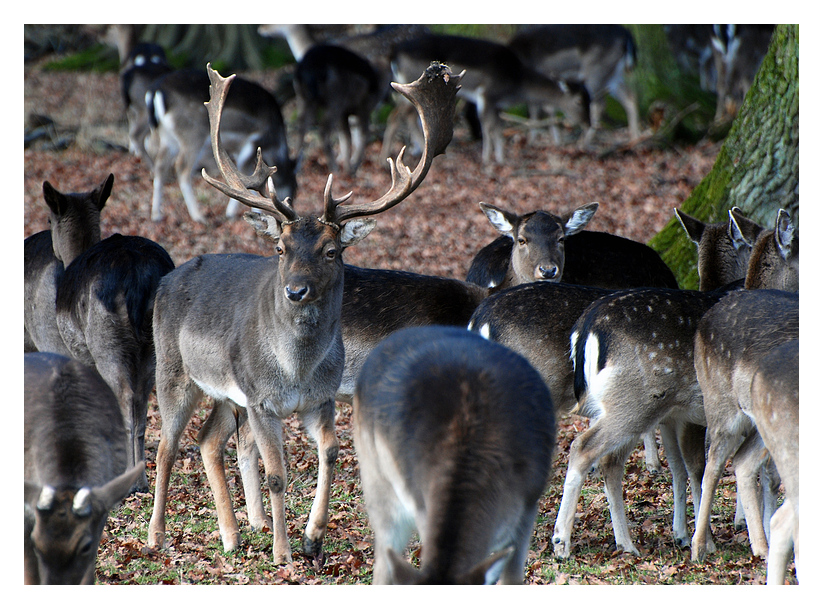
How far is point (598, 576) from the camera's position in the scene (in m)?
4.61

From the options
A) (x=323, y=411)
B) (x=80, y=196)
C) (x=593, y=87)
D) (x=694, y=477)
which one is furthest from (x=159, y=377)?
(x=593, y=87)

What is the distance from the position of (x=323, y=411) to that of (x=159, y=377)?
1.09 meters

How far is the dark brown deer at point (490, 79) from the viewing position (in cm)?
1478

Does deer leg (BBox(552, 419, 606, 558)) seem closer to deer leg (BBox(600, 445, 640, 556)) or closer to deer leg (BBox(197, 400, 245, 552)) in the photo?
deer leg (BBox(600, 445, 640, 556))

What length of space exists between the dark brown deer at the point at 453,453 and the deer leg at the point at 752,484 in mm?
1663

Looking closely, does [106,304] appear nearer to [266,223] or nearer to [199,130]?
[266,223]

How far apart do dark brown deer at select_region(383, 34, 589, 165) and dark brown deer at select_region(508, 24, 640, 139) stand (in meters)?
0.65

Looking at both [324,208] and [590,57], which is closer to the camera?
[324,208]

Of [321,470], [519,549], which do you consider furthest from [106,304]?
[519,549]

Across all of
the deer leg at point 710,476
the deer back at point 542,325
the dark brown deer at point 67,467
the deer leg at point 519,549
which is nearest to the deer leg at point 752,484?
the deer leg at point 710,476

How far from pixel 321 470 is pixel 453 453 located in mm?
1770

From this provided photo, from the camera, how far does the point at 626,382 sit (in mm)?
4965

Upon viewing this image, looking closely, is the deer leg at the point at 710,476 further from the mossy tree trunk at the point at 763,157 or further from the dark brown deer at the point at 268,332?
the mossy tree trunk at the point at 763,157
